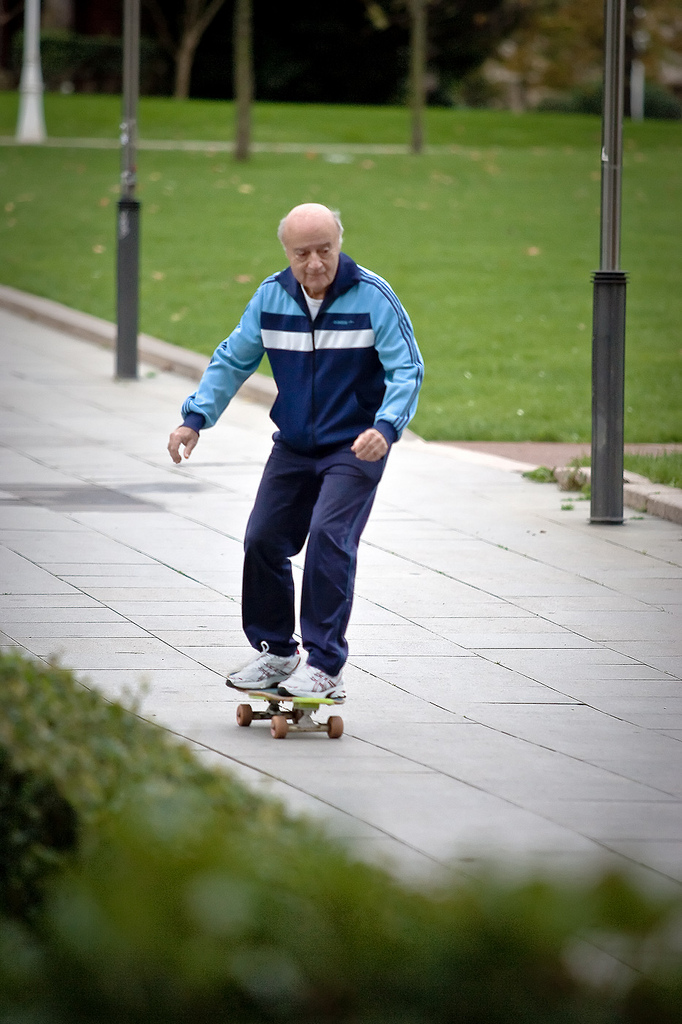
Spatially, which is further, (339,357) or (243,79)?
(243,79)

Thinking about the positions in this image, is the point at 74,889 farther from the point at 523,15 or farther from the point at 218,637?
the point at 523,15

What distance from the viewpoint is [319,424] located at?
18.1ft

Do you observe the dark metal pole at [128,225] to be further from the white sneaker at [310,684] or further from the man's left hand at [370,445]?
the man's left hand at [370,445]

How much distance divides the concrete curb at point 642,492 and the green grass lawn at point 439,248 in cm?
207

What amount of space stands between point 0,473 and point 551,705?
5644 millimetres

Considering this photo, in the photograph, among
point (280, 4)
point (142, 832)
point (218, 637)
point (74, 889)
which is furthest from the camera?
point (280, 4)

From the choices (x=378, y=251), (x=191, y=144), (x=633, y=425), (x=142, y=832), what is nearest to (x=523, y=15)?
(x=191, y=144)

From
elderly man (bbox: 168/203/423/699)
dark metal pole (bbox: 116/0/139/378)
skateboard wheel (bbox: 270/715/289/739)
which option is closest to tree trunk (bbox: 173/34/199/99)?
dark metal pole (bbox: 116/0/139/378)

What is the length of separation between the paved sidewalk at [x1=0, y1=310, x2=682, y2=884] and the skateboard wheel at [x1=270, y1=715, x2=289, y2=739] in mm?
48

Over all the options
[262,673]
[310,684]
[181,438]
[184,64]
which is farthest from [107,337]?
[184,64]

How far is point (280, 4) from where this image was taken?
49.0m

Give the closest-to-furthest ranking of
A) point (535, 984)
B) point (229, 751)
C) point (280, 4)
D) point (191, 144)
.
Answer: point (535, 984)
point (229, 751)
point (191, 144)
point (280, 4)

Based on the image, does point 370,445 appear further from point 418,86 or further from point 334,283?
point 418,86

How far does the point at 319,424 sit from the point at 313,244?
61cm
